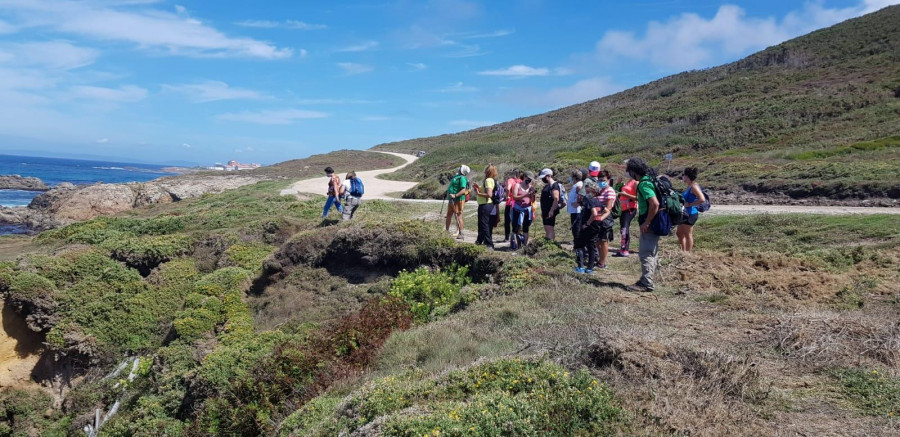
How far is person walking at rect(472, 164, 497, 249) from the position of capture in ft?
34.4

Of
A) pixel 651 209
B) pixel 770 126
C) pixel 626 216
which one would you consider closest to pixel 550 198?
pixel 626 216

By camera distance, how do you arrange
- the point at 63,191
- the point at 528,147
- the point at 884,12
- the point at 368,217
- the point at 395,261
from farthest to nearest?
1. the point at 884,12
2. the point at 528,147
3. the point at 63,191
4. the point at 368,217
5. the point at 395,261

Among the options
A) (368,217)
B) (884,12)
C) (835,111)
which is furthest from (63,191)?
(884,12)

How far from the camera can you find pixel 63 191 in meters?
28.7

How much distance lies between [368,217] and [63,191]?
24530 millimetres

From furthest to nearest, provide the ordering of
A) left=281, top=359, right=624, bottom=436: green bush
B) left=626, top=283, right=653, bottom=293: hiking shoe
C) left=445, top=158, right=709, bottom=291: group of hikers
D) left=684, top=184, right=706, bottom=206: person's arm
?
left=684, top=184, right=706, bottom=206: person's arm → left=626, top=283, right=653, bottom=293: hiking shoe → left=445, top=158, right=709, bottom=291: group of hikers → left=281, top=359, right=624, bottom=436: green bush

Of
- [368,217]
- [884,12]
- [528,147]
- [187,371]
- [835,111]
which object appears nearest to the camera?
[187,371]

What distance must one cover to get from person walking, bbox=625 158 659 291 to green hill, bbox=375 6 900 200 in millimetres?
10752

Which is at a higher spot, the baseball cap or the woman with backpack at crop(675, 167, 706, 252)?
the baseball cap

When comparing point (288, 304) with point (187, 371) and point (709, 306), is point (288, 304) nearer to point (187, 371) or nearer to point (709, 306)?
point (187, 371)

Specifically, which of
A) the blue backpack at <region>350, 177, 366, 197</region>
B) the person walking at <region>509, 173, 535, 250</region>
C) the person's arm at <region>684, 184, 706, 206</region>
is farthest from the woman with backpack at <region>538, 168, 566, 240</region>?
the blue backpack at <region>350, 177, 366, 197</region>

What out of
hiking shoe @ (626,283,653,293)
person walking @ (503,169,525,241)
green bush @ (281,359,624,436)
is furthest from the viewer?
person walking @ (503,169,525,241)

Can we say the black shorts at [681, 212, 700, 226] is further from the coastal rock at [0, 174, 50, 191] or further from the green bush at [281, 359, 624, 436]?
the coastal rock at [0, 174, 50, 191]

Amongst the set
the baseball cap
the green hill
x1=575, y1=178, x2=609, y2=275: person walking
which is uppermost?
the green hill
